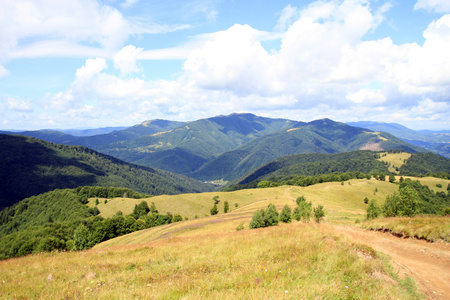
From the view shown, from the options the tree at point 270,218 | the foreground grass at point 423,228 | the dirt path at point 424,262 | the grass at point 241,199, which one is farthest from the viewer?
the grass at point 241,199

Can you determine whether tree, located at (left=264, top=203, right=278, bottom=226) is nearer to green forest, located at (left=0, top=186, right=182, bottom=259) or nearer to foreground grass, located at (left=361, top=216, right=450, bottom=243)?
foreground grass, located at (left=361, top=216, right=450, bottom=243)

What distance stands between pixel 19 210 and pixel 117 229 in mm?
156700

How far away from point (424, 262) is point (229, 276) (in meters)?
12.8

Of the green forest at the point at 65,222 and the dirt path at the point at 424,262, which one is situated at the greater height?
the dirt path at the point at 424,262

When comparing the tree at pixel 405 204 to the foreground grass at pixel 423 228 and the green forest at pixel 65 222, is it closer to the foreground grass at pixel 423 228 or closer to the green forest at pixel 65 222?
the foreground grass at pixel 423 228

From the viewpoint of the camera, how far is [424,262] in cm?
1315

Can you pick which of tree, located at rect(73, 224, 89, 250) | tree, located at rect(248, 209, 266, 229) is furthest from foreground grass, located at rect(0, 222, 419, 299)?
tree, located at rect(73, 224, 89, 250)

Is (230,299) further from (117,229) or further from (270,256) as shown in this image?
(117,229)

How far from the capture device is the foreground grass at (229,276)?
25.8 feet

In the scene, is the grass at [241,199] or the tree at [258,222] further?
the grass at [241,199]

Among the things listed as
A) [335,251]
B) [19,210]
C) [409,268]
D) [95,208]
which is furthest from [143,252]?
[19,210]

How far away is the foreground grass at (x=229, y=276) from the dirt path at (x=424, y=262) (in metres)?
1.03

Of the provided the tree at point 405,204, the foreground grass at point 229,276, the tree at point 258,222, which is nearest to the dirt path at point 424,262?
the foreground grass at point 229,276

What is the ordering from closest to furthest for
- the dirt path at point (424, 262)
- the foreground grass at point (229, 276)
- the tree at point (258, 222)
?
the foreground grass at point (229, 276), the dirt path at point (424, 262), the tree at point (258, 222)
